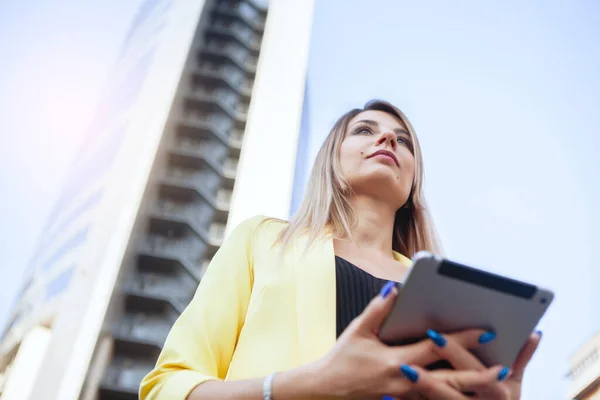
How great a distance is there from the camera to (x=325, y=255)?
1.42 metres

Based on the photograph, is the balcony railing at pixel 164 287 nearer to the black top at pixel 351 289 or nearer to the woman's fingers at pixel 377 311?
the black top at pixel 351 289

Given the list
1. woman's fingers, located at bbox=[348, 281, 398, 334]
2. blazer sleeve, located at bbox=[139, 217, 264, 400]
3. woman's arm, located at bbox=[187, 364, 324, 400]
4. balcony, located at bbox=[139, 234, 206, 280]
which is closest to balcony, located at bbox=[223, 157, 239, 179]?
balcony, located at bbox=[139, 234, 206, 280]

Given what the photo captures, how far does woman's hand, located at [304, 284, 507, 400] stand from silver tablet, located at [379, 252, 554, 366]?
23mm

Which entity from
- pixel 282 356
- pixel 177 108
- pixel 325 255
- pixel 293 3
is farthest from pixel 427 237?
pixel 293 3

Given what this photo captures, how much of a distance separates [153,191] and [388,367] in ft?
83.3

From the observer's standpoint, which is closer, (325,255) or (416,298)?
(416,298)

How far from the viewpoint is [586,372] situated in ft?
115

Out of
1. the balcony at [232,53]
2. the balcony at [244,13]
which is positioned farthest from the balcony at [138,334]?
the balcony at [244,13]

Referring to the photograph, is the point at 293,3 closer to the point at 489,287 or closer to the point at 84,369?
the point at 84,369

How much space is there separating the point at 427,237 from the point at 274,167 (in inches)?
927

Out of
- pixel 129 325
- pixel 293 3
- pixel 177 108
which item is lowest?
pixel 129 325

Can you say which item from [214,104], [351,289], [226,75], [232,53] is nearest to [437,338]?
[351,289]

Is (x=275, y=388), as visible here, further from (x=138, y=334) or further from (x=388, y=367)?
(x=138, y=334)

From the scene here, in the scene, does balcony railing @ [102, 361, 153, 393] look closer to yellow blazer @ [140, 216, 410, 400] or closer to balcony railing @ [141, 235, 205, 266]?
Result: balcony railing @ [141, 235, 205, 266]
